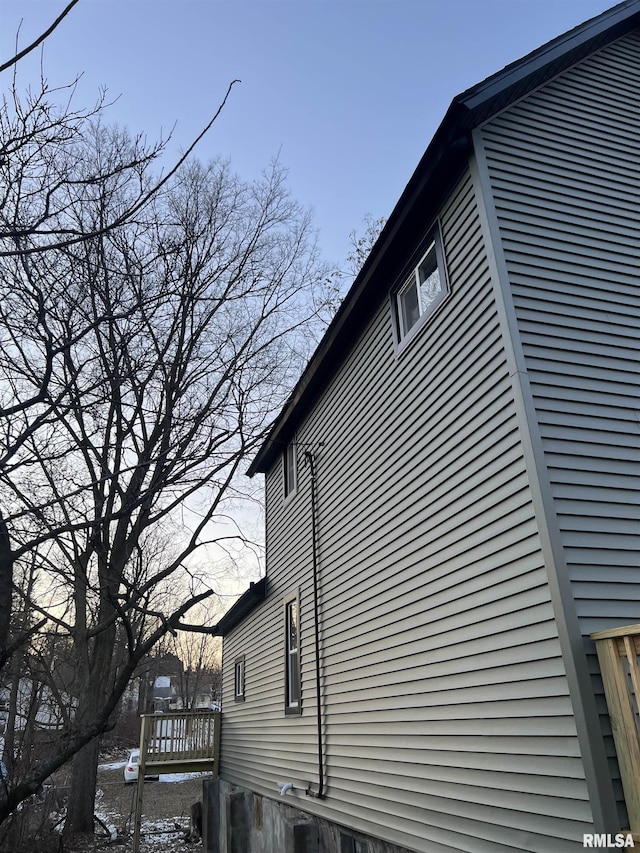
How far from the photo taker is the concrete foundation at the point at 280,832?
506cm

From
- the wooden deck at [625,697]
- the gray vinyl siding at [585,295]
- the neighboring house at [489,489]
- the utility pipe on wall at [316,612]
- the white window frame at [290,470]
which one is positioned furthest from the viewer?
the white window frame at [290,470]

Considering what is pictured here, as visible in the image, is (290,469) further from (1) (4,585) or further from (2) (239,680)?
(1) (4,585)

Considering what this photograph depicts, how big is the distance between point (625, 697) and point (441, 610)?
186 cm

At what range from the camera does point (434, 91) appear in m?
8.84

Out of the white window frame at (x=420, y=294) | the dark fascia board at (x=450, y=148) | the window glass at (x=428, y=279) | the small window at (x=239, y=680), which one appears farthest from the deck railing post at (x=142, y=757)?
the window glass at (x=428, y=279)

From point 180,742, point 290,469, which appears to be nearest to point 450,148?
point 290,469

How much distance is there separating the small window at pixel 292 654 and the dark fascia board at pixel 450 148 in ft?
13.9

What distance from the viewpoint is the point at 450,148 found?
5.27 meters

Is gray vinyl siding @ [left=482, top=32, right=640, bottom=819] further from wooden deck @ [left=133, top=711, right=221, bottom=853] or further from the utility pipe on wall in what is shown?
wooden deck @ [left=133, top=711, right=221, bottom=853]

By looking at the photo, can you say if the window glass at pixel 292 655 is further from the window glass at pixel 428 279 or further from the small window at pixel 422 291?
the window glass at pixel 428 279

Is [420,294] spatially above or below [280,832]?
above

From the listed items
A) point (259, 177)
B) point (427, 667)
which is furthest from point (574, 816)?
point (259, 177)

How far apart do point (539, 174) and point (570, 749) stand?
462 cm

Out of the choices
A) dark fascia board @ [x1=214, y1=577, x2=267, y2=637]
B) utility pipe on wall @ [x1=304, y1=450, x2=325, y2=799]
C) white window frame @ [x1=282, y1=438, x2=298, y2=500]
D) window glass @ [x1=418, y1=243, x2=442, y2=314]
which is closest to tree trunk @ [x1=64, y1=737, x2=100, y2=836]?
dark fascia board @ [x1=214, y1=577, x2=267, y2=637]
